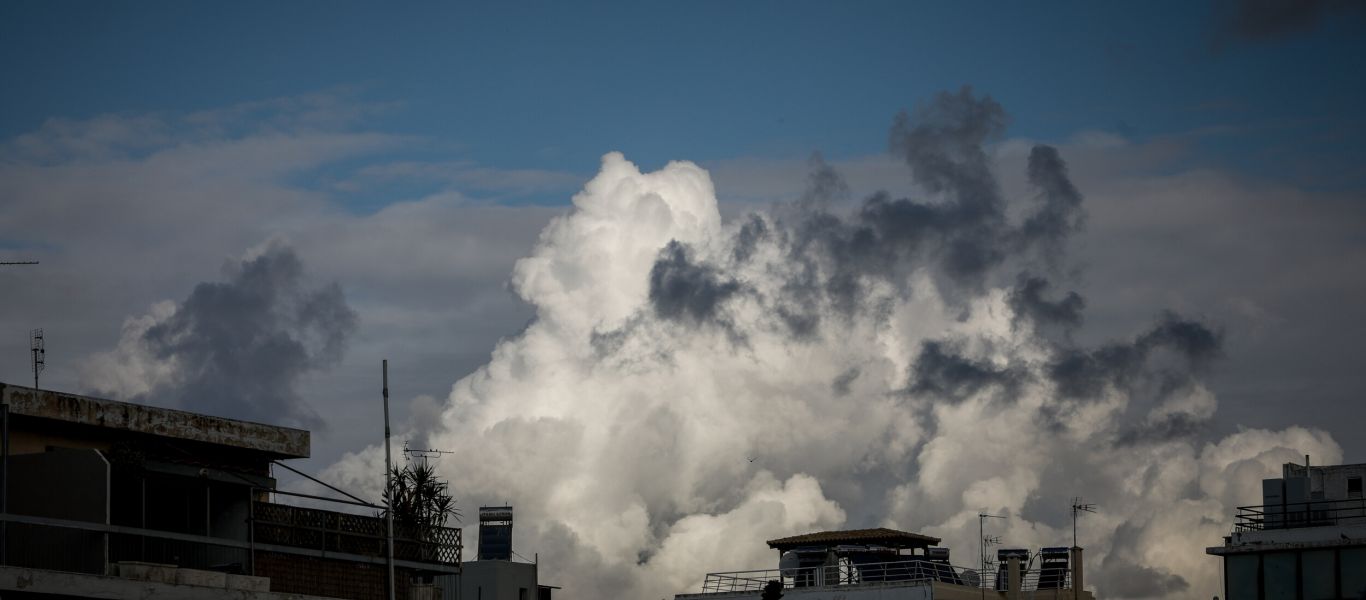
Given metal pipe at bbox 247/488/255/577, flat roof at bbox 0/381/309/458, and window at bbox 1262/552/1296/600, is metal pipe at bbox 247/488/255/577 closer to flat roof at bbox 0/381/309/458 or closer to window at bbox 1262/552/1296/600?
flat roof at bbox 0/381/309/458

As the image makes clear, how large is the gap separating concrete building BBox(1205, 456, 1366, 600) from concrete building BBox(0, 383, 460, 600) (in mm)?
32700

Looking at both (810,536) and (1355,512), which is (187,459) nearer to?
(810,536)

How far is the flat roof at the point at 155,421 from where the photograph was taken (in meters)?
39.9

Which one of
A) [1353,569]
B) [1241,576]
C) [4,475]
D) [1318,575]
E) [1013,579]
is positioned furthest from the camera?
[1013,579]

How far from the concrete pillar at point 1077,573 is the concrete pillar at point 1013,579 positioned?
289 centimetres

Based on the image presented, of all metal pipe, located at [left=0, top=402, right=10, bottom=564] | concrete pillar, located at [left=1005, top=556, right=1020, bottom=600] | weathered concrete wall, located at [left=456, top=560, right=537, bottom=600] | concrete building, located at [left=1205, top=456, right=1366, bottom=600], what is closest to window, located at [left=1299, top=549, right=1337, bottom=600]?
concrete building, located at [left=1205, top=456, right=1366, bottom=600]

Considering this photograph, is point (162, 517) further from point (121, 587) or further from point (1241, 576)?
point (1241, 576)

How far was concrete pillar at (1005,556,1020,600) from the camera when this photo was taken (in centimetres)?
7556

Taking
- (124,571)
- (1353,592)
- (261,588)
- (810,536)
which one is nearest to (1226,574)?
(1353,592)

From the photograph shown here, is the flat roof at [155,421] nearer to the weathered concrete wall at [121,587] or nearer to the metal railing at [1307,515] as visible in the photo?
the weathered concrete wall at [121,587]

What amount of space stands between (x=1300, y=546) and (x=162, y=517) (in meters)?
41.7

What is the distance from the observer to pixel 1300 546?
216 ft

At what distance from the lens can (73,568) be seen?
126ft

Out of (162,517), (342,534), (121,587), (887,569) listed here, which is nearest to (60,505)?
(121,587)
